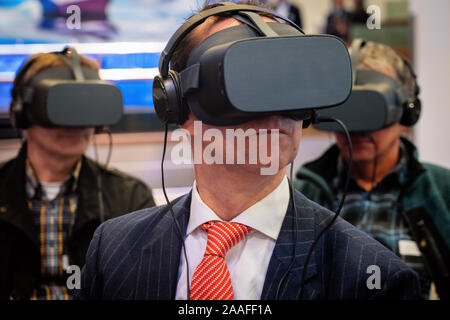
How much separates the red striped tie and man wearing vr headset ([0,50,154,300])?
0.72 ft

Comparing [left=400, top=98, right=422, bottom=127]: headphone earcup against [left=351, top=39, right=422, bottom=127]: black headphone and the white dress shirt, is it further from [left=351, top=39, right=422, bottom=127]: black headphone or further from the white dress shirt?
the white dress shirt

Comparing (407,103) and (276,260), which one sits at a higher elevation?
(407,103)

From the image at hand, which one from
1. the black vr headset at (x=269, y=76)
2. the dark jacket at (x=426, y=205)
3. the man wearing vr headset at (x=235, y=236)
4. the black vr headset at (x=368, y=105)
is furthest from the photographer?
the dark jacket at (x=426, y=205)

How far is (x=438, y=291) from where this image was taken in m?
1.08

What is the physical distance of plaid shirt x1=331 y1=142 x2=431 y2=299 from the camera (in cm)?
101

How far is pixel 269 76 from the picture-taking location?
0.67 m

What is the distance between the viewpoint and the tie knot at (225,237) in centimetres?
83

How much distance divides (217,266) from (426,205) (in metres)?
0.52

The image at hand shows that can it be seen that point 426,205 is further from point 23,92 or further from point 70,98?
point 23,92

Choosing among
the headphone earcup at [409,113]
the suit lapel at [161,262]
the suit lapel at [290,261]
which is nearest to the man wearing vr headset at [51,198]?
the suit lapel at [161,262]

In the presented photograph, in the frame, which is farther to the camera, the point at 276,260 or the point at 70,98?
the point at 70,98

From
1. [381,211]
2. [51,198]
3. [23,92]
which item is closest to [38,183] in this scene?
[51,198]

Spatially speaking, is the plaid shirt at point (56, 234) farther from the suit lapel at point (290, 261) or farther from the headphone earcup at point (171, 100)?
the suit lapel at point (290, 261)
